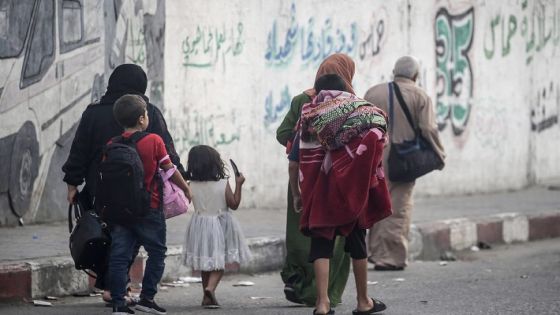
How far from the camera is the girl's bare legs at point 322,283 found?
7602 millimetres

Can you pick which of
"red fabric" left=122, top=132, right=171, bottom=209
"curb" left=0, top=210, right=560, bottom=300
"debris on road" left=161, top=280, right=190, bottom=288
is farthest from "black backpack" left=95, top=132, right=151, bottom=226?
"debris on road" left=161, top=280, right=190, bottom=288

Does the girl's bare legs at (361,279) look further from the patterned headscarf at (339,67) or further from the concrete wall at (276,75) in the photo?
the concrete wall at (276,75)

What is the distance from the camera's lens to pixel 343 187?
24.5ft

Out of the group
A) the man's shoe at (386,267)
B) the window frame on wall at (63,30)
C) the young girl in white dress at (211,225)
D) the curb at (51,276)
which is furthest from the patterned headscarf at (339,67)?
the window frame on wall at (63,30)

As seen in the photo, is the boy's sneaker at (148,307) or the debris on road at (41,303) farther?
the debris on road at (41,303)

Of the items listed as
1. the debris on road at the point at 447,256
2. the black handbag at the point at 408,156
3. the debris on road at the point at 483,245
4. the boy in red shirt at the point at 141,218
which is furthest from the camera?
the debris on road at the point at 483,245

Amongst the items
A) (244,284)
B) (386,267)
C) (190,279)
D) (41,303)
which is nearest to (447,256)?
(386,267)

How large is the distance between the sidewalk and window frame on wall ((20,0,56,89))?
1156mm

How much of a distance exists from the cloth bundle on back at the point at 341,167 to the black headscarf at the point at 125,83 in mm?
965

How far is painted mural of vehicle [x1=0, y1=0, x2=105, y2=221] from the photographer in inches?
404

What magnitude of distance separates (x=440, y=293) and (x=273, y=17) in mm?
4814

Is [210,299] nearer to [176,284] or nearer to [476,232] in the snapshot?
[176,284]

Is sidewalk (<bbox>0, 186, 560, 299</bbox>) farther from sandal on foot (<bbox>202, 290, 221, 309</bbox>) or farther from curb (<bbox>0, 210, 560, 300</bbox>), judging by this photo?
sandal on foot (<bbox>202, 290, 221, 309</bbox>)

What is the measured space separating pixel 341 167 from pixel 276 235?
11.8ft
